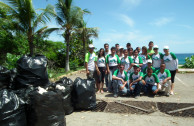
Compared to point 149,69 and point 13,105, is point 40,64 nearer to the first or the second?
point 13,105

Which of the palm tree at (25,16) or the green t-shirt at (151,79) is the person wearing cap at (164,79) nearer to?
the green t-shirt at (151,79)

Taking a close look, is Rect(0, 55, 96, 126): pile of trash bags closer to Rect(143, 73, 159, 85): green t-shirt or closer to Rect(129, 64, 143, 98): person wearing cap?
Rect(129, 64, 143, 98): person wearing cap

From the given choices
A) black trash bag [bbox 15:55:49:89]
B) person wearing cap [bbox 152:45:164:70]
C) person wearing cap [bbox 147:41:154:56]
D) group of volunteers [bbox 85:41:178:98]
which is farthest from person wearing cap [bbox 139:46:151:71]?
black trash bag [bbox 15:55:49:89]

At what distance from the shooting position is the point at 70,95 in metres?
3.90

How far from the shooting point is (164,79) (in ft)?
17.7

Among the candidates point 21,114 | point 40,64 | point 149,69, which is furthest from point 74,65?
point 21,114

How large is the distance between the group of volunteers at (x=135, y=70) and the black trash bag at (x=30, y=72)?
2067 millimetres

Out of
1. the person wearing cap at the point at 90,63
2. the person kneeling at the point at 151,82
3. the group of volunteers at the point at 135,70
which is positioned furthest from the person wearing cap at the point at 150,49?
the person wearing cap at the point at 90,63

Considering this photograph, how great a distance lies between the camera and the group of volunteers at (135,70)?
5289mm

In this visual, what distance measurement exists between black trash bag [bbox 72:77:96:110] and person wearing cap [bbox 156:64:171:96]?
104 inches

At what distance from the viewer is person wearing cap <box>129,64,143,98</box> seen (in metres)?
5.17

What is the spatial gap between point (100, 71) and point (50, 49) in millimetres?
6441

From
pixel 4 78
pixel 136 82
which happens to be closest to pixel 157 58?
pixel 136 82

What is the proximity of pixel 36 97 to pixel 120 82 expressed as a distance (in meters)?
3.22
